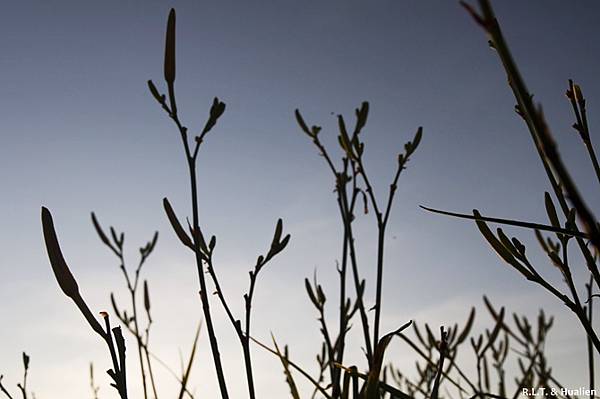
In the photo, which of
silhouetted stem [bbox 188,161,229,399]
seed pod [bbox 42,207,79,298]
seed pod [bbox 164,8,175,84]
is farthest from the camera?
seed pod [bbox 164,8,175,84]

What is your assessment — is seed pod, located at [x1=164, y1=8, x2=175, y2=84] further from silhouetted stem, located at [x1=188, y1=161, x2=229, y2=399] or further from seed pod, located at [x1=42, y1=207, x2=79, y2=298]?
seed pod, located at [x1=42, y1=207, x2=79, y2=298]

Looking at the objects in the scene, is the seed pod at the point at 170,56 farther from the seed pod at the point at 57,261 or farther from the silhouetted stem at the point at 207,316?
the seed pod at the point at 57,261

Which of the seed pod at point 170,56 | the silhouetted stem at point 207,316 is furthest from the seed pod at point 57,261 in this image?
the seed pod at point 170,56

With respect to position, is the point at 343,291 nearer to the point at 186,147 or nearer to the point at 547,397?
the point at 547,397

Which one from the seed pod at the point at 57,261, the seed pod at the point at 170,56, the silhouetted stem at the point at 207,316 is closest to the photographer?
the seed pod at the point at 57,261

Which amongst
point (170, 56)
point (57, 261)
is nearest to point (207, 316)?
point (57, 261)

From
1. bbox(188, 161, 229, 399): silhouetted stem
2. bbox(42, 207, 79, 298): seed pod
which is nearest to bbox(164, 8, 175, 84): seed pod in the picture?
bbox(188, 161, 229, 399): silhouetted stem

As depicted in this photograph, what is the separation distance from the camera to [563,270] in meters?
0.82

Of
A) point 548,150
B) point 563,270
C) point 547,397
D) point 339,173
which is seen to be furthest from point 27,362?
point 548,150

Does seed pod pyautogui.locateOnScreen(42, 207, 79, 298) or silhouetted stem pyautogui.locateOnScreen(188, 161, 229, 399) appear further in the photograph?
silhouetted stem pyautogui.locateOnScreen(188, 161, 229, 399)

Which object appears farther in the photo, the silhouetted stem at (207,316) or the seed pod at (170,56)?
the seed pod at (170,56)

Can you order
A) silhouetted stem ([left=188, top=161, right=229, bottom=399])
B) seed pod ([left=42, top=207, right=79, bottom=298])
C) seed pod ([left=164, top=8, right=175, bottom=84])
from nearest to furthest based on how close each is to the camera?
seed pod ([left=42, top=207, right=79, bottom=298]) → silhouetted stem ([left=188, top=161, right=229, bottom=399]) → seed pod ([left=164, top=8, right=175, bottom=84])

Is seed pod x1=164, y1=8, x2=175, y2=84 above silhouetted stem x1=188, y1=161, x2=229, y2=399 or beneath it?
above

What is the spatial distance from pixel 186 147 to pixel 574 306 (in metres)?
0.64
